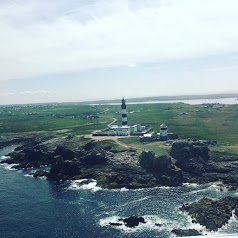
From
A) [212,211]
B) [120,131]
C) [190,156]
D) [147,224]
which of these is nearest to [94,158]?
[190,156]

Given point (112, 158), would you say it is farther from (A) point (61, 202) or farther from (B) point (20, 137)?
(B) point (20, 137)

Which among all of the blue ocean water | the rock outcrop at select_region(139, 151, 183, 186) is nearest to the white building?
the rock outcrop at select_region(139, 151, 183, 186)

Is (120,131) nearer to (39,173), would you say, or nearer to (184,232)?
(39,173)

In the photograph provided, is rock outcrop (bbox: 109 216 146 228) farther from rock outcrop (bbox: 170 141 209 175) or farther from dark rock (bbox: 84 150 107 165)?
dark rock (bbox: 84 150 107 165)

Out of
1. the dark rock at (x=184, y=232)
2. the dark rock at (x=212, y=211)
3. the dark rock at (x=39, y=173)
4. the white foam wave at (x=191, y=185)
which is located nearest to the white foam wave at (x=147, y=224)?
the dark rock at (x=184, y=232)

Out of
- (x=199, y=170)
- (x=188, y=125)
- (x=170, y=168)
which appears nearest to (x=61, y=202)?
(x=170, y=168)
